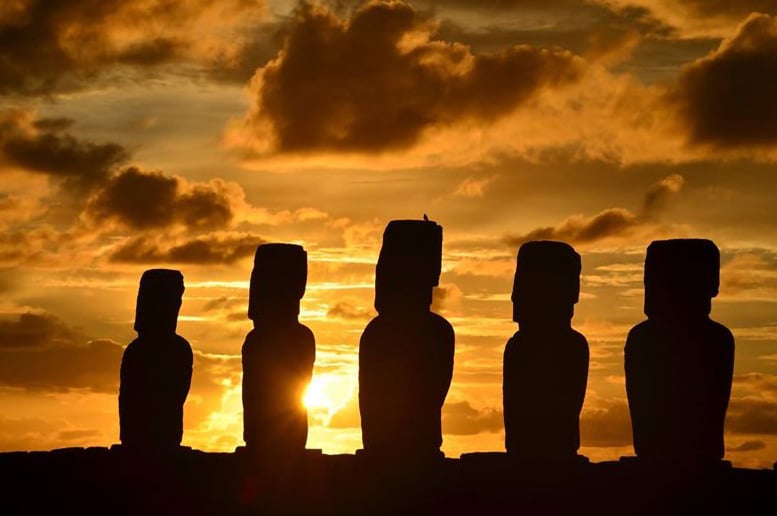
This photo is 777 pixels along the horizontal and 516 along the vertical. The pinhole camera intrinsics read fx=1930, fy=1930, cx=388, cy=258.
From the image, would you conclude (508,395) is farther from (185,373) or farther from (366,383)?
(185,373)

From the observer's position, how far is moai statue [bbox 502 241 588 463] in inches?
1040

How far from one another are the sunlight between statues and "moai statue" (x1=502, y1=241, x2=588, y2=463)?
0.01m

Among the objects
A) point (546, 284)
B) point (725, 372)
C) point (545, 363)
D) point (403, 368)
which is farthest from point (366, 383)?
point (725, 372)

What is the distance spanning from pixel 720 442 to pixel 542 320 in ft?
9.76

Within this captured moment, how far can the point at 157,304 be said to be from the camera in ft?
101

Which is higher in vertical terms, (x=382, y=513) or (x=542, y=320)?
(x=542, y=320)

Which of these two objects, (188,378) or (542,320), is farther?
(188,378)

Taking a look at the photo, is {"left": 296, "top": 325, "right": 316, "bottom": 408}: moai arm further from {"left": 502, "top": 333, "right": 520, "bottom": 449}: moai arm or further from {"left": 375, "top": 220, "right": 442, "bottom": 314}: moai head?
{"left": 502, "top": 333, "right": 520, "bottom": 449}: moai arm

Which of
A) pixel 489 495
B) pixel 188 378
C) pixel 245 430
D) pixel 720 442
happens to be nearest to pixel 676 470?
pixel 720 442

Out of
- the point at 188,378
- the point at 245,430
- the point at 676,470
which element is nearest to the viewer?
the point at 676,470

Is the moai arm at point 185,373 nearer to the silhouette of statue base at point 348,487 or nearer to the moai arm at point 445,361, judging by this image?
the silhouette of statue base at point 348,487

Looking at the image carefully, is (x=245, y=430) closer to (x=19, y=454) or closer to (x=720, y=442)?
(x=19, y=454)

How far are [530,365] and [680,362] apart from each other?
6.70 feet

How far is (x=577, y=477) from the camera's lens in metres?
26.3
